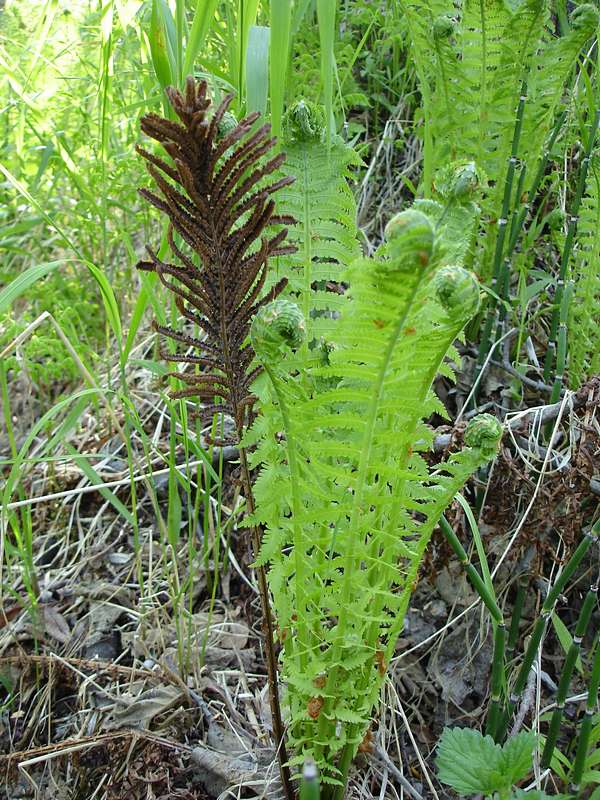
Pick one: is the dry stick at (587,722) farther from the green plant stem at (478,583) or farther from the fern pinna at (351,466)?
the fern pinna at (351,466)

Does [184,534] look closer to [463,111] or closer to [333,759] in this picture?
[333,759]

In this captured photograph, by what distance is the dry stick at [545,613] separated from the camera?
109cm

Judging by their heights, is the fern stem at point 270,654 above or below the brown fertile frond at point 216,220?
below

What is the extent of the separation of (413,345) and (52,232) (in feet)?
7.57

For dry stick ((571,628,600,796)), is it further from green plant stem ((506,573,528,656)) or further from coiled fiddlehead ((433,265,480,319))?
coiled fiddlehead ((433,265,480,319))

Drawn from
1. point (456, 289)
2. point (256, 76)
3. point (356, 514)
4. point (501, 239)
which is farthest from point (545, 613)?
point (256, 76)

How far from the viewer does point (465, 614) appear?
1.52 m

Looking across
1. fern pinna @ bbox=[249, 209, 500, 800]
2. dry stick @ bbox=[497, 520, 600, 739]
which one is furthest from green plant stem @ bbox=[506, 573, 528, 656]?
fern pinna @ bbox=[249, 209, 500, 800]

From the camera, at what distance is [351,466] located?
3.35ft

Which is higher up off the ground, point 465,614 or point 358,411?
point 358,411

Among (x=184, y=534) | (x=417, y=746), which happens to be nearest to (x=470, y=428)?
(x=417, y=746)

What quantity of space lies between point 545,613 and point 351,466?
1.44 ft

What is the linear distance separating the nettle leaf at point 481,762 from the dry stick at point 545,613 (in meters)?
0.21

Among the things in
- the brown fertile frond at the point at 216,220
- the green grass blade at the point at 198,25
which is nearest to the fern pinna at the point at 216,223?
the brown fertile frond at the point at 216,220
